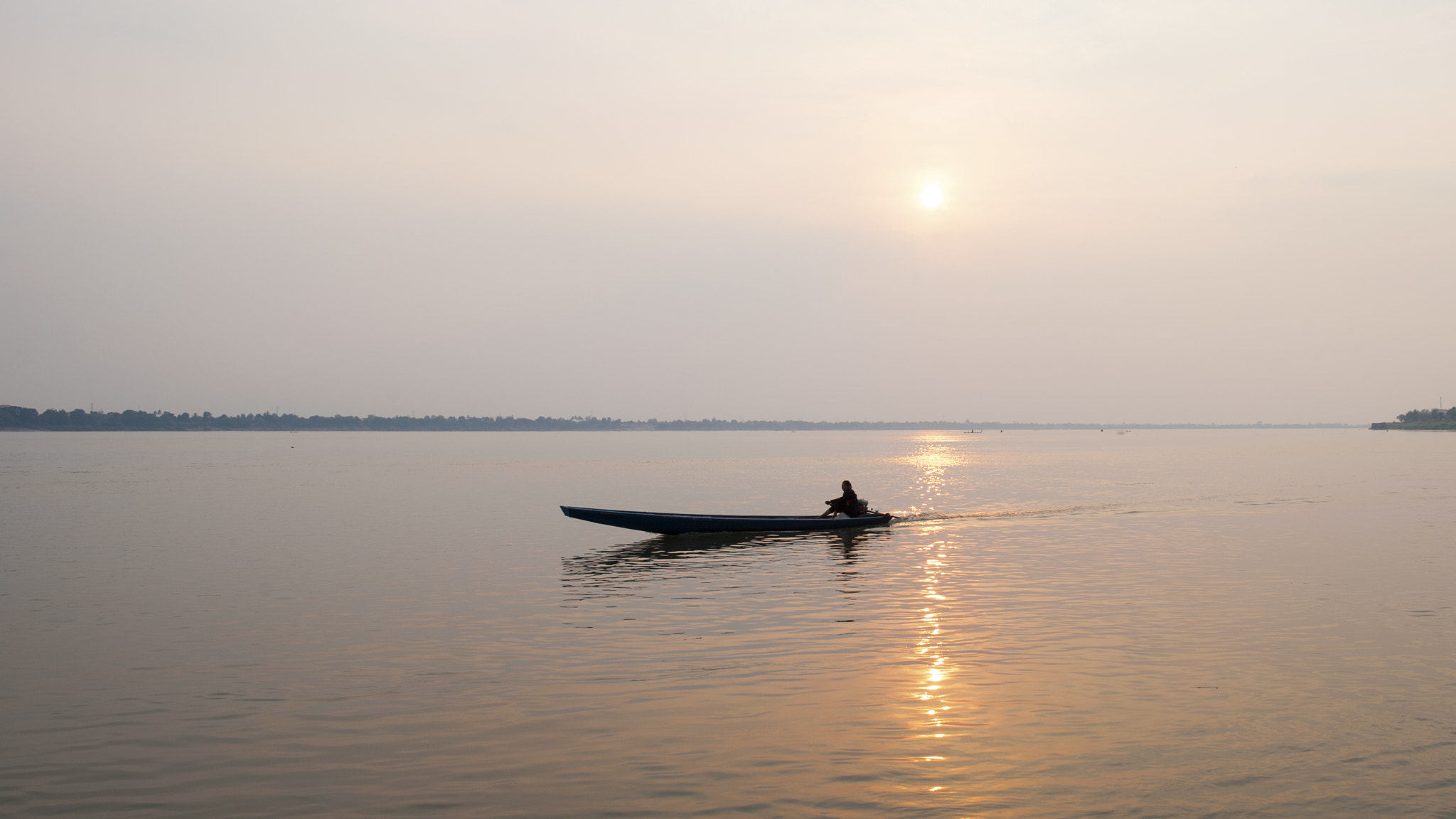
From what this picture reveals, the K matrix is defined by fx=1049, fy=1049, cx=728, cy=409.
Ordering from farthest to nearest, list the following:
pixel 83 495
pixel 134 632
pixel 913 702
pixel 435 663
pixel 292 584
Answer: pixel 83 495, pixel 292 584, pixel 134 632, pixel 435 663, pixel 913 702

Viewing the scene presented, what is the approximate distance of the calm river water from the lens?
38.8 feet

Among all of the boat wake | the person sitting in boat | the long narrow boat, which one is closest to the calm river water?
the long narrow boat

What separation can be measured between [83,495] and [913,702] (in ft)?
210

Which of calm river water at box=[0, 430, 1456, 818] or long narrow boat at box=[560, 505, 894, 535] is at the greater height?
long narrow boat at box=[560, 505, 894, 535]

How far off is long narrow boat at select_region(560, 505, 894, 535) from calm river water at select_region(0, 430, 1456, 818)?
2.10 ft

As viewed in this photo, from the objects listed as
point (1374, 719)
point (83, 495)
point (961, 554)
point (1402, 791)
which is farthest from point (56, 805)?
point (83, 495)

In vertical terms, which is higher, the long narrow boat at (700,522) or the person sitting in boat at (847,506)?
the person sitting in boat at (847,506)

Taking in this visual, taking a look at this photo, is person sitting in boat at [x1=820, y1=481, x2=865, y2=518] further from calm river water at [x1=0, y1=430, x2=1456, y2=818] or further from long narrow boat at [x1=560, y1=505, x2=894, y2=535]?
calm river water at [x1=0, y1=430, x2=1456, y2=818]

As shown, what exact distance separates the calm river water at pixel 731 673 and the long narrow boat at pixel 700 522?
64 centimetres

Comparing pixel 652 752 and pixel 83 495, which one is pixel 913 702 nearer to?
pixel 652 752

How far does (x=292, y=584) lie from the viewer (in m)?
28.3

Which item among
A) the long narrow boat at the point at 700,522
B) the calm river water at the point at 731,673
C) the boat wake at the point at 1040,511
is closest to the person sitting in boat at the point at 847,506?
the long narrow boat at the point at 700,522

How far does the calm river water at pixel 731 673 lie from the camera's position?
11.8 meters

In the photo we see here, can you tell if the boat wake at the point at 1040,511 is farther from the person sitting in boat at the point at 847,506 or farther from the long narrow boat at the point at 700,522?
the long narrow boat at the point at 700,522
